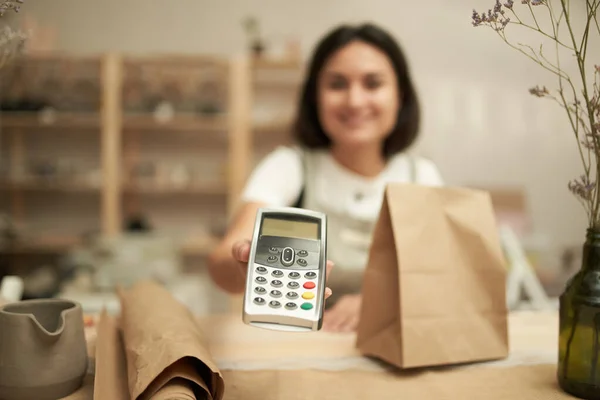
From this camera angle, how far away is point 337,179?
1025mm

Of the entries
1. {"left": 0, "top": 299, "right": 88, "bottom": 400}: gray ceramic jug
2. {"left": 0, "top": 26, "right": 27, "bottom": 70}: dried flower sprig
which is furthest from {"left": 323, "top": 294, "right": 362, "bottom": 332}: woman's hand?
{"left": 0, "top": 26, "right": 27, "bottom": 70}: dried flower sprig

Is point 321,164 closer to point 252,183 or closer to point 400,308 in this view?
point 252,183

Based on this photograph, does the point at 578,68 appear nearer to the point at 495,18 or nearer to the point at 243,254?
the point at 495,18

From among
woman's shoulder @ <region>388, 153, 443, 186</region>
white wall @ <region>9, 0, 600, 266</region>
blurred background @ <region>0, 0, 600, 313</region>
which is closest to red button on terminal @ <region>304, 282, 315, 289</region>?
woman's shoulder @ <region>388, 153, 443, 186</region>

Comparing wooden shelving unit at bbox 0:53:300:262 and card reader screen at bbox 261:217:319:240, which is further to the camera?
wooden shelving unit at bbox 0:53:300:262

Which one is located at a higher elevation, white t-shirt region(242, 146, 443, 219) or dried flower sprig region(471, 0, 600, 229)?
dried flower sprig region(471, 0, 600, 229)

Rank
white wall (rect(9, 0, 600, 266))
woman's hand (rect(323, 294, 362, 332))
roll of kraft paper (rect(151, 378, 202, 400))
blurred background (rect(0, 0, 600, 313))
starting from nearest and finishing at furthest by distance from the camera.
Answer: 1. roll of kraft paper (rect(151, 378, 202, 400))
2. woman's hand (rect(323, 294, 362, 332))
3. white wall (rect(9, 0, 600, 266))
4. blurred background (rect(0, 0, 600, 313))

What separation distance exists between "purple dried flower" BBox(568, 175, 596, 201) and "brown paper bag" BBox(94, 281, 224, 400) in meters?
0.36

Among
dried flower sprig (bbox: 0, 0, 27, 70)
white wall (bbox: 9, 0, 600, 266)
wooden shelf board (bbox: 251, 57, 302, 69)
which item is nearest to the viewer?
dried flower sprig (bbox: 0, 0, 27, 70)

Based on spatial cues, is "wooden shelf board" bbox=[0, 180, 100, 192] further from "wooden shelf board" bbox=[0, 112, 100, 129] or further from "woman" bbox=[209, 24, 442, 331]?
"woman" bbox=[209, 24, 442, 331]

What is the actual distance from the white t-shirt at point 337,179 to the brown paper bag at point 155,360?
18.4 inches

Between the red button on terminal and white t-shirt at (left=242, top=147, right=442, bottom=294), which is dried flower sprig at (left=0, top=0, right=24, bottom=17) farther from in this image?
white t-shirt at (left=242, top=147, right=442, bottom=294)

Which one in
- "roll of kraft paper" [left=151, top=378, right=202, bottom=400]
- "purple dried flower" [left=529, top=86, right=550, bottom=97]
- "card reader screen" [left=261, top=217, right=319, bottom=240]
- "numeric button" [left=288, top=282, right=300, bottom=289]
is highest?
"purple dried flower" [left=529, top=86, right=550, bottom=97]

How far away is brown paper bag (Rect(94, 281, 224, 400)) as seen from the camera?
1.33 ft
